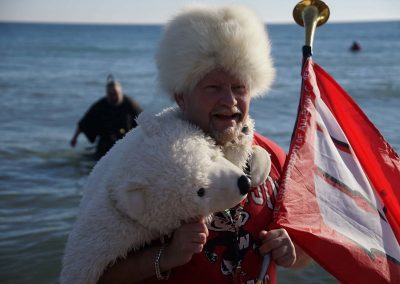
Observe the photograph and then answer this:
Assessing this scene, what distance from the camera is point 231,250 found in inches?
83.7

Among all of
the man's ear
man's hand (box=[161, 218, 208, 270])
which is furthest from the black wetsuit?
man's hand (box=[161, 218, 208, 270])

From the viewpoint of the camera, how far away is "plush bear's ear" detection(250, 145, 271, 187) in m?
2.15

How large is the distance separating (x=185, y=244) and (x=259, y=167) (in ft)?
1.62

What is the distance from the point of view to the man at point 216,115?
1.97 m

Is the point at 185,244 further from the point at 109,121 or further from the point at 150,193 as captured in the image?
the point at 109,121

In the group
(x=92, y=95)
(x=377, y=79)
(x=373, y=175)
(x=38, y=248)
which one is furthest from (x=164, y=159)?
(x=377, y=79)

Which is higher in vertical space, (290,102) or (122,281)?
(122,281)

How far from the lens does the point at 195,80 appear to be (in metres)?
2.02

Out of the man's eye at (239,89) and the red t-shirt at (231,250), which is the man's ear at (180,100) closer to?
the man's eye at (239,89)

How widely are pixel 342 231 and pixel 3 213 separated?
520 cm

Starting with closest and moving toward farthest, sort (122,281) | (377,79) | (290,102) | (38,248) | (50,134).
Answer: (122,281) → (38,248) → (50,134) → (290,102) → (377,79)

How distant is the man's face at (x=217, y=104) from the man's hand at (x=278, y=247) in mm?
432

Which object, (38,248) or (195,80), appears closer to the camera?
(195,80)

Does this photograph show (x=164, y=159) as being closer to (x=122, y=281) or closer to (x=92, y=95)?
(x=122, y=281)
